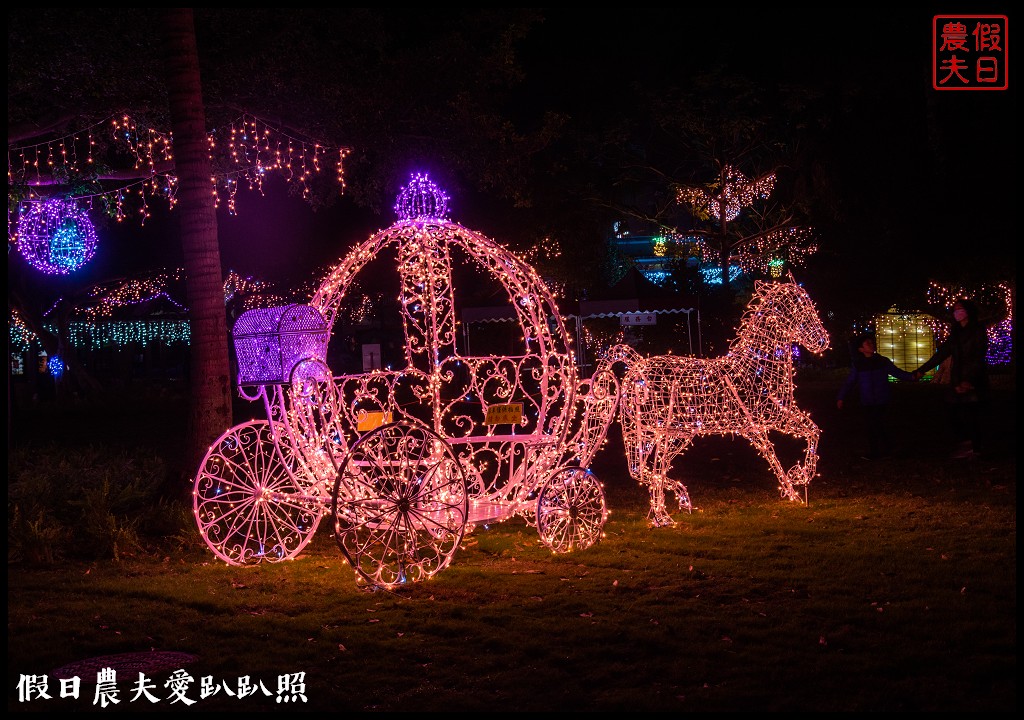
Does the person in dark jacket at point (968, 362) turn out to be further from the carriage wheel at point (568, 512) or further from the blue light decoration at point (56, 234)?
the blue light decoration at point (56, 234)

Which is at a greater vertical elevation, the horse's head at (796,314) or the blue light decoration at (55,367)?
the horse's head at (796,314)

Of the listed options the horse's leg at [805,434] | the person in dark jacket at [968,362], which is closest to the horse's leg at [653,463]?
the horse's leg at [805,434]

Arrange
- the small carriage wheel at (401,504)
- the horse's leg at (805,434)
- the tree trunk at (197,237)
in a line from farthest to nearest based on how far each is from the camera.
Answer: the horse's leg at (805,434)
the tree trunk at (197,237)
the small carriage wheel at (401,504)

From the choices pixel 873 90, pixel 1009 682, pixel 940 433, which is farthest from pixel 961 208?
pixel 1009 682

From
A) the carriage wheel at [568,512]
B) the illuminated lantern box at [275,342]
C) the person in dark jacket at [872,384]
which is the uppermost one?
the illuminated lantern box at [275,342]

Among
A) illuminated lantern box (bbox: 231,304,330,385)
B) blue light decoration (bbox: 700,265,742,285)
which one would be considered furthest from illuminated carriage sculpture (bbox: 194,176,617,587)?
blue light decoration (bbox: 700,265,742,285)

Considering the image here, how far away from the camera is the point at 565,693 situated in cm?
453

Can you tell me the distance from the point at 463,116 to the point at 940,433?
8463mm

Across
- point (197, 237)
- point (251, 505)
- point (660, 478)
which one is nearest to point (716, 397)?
point (660, 478)

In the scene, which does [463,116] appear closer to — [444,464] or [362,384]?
[362,384]

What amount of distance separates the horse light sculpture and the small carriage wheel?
83.3 inches

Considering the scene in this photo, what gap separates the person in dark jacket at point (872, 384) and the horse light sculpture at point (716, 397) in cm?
236

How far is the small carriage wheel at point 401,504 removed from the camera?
677cm

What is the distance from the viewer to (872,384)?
11828 mm
